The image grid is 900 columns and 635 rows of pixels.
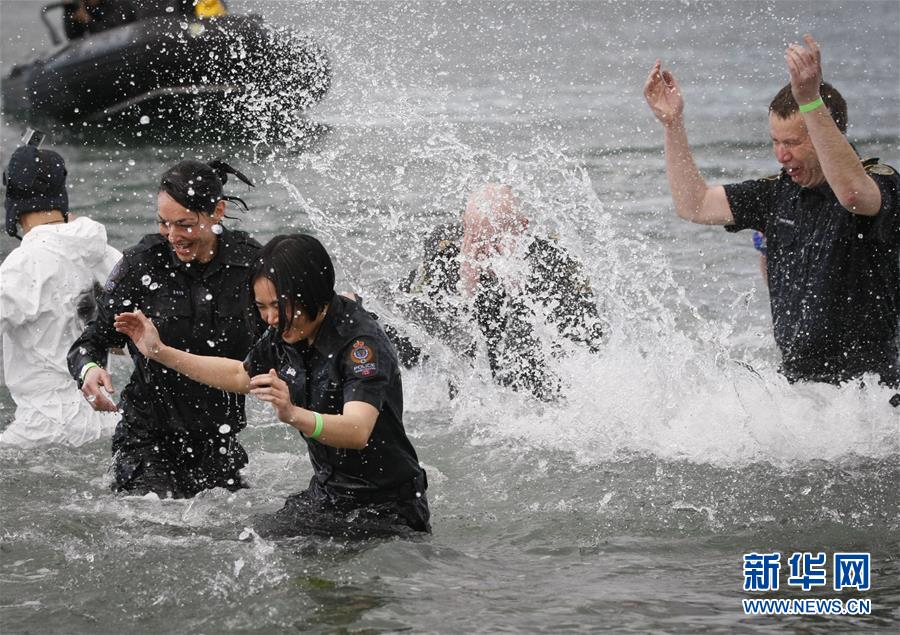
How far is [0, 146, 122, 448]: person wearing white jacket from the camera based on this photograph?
6.04m

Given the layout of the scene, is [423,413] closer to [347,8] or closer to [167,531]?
[167,531]

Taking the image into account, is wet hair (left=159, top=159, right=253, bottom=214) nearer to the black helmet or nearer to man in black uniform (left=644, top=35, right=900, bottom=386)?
the black helmet

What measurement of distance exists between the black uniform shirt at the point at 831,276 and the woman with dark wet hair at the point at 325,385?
6.17 feet

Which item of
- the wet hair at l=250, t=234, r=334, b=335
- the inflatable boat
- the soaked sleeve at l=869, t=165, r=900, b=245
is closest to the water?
the soaked sleeve at l=869, t=165, r=900, b=245

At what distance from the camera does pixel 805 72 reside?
16.5 ft

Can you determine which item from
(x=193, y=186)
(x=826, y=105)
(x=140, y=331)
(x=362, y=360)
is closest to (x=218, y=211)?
(x=193, y=186)

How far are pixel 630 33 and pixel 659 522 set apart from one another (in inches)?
809

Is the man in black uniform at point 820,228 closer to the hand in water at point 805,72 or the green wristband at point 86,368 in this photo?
the hand in water at point 805,72

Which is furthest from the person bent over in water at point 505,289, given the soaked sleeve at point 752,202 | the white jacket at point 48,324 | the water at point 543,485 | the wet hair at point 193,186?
the wet hair at point 193,186

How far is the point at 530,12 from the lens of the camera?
2819cm

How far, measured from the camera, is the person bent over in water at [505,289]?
7262mm

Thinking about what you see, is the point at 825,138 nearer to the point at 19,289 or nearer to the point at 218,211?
the point at 218,211

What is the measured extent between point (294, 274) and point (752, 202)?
2.40 meters

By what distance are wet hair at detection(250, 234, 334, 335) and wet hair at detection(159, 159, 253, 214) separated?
2.91 feet
